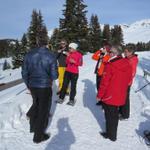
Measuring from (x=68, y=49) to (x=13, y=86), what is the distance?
6292 millimetres

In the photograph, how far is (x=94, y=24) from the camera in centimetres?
6706

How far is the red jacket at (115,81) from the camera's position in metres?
6.86

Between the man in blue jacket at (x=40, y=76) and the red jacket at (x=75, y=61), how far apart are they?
302 cm

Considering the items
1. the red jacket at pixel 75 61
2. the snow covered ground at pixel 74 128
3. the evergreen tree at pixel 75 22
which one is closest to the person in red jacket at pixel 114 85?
the snow covered ground at pixel 74 128

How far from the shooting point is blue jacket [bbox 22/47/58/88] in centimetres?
668

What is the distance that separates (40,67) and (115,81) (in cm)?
155

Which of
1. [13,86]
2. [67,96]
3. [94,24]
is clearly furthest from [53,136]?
[94,24]

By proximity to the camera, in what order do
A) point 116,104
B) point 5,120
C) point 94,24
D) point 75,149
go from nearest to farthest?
point 75,149, point 116,104, point 5,120, point 94,24

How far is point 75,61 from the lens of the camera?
385 inches

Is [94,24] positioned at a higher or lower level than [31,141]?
higher

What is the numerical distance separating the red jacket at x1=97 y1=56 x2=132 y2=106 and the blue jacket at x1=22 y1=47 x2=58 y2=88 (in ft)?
3.43

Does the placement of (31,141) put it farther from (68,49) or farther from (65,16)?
(65,16)

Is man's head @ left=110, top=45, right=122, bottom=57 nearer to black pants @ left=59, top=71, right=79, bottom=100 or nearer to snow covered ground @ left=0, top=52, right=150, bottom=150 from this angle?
snow covered ground @ left=0, top=52, right=150, bottom=150

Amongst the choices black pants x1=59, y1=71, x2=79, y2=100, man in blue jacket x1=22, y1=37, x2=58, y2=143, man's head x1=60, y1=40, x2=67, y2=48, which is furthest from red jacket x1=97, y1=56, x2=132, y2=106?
man's head x1=60, y1=40, x2=67, y2=48
